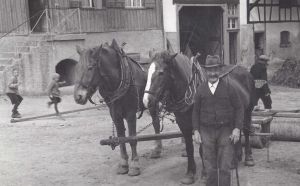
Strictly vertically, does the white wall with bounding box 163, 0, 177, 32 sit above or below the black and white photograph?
above

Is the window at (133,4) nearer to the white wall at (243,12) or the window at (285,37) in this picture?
the white wall at (243,12)

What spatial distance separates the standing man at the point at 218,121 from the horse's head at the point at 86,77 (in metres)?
2.00

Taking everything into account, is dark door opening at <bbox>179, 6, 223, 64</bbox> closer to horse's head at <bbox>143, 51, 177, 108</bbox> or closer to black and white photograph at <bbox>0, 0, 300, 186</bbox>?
black and white photograph at <bbox>0, 0, 300, 186</bbox>

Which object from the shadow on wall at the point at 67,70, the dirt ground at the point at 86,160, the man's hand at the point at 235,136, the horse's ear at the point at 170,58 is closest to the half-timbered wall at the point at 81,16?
the shadow on wall at the point at 67,70

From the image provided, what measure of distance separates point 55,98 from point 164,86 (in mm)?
7840

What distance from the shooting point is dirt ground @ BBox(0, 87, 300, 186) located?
24.0 ft

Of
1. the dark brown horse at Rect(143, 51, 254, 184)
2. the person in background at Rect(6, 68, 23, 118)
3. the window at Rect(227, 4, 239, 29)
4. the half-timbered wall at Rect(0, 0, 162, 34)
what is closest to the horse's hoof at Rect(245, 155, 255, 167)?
the dark brown horse at Rect(143, 51, 254, 184)

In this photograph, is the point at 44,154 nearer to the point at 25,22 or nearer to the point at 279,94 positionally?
the point at 25,22

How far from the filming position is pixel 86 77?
704cm

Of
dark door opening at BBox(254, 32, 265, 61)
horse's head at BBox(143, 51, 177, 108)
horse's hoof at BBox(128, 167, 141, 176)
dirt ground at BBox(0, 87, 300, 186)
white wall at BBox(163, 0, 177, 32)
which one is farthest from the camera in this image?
dark door opening at BBox(254, 32, 265, 61)

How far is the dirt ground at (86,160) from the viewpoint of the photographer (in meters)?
7.32

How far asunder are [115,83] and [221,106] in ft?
7.48

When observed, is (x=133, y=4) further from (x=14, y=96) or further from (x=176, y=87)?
(x=176, y=87)

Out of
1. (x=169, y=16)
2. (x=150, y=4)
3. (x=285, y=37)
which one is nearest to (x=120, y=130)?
(x=150, y=4)
